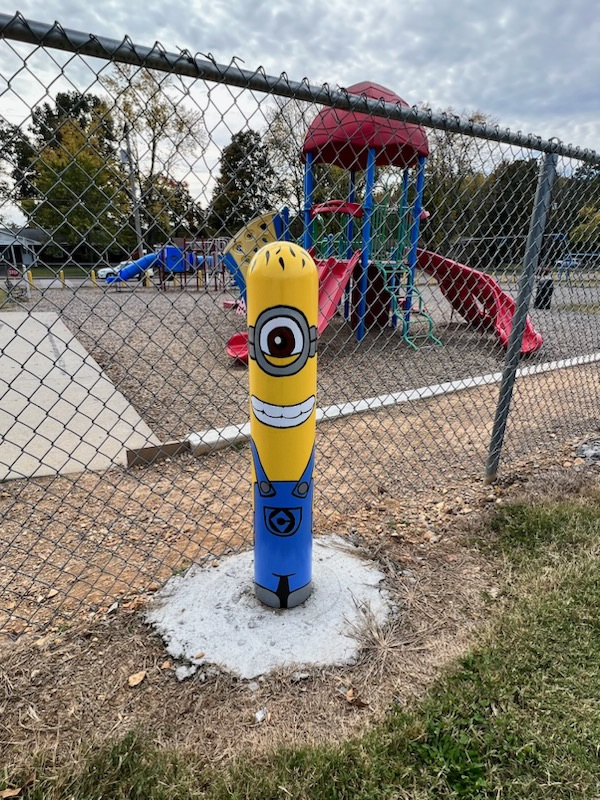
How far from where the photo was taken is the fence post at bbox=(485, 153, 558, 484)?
2.63 meters

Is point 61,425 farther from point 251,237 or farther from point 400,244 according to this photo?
point 400,244

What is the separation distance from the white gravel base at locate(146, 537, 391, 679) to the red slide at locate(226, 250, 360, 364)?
4.12m

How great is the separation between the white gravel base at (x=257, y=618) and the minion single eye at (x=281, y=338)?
1049mm

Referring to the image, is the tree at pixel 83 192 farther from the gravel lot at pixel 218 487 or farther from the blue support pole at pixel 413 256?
the blue support pole at pixel 413 256

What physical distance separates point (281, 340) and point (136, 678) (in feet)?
4.15

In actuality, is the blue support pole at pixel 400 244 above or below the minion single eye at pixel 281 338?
above

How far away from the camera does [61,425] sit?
407 centimetres

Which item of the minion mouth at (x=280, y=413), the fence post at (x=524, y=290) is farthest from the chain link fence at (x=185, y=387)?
the minion mouth at (x=280, y=413)

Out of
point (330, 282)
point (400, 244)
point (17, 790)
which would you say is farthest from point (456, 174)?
point (17, 790)

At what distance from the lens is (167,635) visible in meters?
1.86

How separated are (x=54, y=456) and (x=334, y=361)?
149 inches

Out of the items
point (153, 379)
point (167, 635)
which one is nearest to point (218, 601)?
point (167, 635)

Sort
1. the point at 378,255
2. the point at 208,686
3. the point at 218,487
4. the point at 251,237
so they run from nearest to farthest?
the point at 208,686 < the point at 218,487 < the point at 378,255 < the point at 251,237

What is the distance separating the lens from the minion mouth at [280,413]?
66.7 inches
